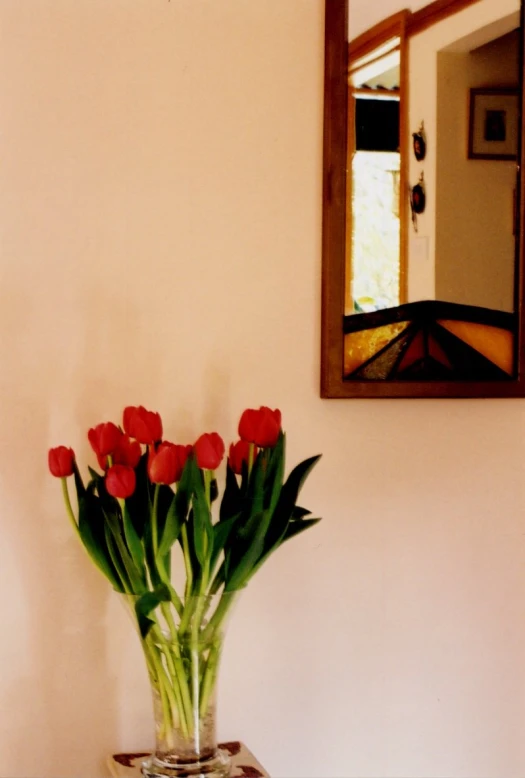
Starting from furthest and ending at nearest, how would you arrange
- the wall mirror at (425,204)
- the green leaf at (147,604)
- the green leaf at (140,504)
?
the wall mirror at (425,204), the green leaf at (140,504), the green leaf at (147,604)

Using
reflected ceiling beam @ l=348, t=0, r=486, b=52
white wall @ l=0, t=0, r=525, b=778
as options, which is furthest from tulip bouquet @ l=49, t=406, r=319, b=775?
reflected ceiling beam @ l=348, t=0, r=486, b=52

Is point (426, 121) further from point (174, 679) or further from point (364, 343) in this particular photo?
point (174, 679)

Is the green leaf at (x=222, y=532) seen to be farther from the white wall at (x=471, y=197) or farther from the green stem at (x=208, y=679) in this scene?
the white wall at (x=471, y=197)

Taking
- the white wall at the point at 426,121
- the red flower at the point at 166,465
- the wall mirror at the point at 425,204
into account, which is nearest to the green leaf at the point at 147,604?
the red flower at the point at 166,465

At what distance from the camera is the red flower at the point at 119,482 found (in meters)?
1.06

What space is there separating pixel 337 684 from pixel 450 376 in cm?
51

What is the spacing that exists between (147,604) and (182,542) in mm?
129

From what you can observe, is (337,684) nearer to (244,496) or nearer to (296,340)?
(244,496)

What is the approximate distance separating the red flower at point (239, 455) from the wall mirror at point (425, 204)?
228 millimetres

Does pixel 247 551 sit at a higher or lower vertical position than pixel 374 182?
lower

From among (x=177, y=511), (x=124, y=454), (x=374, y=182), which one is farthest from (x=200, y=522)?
(x=374, y=182)

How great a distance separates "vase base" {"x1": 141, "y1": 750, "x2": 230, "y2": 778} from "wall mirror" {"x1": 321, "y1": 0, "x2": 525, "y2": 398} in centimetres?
55

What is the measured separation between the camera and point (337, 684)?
55.4 inches

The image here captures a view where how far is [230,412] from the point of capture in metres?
1.35
